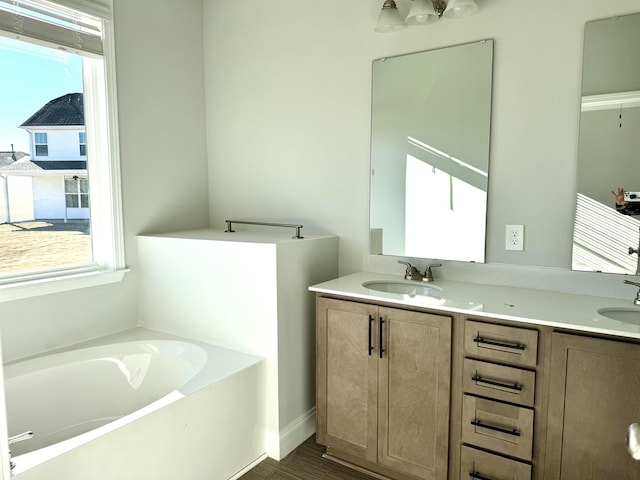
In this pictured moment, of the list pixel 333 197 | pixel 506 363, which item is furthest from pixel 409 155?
pixel 506 363

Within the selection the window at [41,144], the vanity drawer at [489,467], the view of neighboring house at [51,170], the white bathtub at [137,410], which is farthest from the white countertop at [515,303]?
the window at [41,144]

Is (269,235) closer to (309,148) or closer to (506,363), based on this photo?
(309,148)

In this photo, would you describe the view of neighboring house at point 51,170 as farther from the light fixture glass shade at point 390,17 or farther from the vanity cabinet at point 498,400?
the vanity cabinet at point 498,400

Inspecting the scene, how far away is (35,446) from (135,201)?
141 cm

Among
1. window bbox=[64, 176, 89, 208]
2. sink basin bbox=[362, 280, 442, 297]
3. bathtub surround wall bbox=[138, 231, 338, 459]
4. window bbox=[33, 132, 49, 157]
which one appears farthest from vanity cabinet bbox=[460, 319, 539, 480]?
window bbox=[33, 132, 49, 157]

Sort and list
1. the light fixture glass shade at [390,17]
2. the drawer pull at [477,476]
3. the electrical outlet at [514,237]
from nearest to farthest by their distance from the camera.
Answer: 1. the drawer pull at [477,476]
2. the electrical outlet at [514,237]
3. the light fixture glass shade at [390,17]

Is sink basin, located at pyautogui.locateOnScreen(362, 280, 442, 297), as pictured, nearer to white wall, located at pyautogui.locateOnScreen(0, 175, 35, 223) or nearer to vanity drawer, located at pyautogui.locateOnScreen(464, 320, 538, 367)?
vanity drawer, located at pyautogui.locateOnScreen(464, 320, 538, 367)

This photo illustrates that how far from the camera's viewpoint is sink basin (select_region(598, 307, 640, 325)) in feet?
6.12

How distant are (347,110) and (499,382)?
65.9 inches

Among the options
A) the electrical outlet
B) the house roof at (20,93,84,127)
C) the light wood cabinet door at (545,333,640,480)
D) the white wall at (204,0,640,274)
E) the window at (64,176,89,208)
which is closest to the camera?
the light wood cabinet door at (545,333,640,480)

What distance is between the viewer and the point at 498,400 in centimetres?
182

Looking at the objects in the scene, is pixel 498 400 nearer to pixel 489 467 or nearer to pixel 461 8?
pixel 489 467

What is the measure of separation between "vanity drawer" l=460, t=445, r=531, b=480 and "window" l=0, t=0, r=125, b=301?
2.14 metres

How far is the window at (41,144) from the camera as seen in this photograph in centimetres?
245
